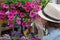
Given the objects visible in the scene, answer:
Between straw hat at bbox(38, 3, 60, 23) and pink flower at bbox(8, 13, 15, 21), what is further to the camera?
pink flower at bbox(8, 13, 15, 21)

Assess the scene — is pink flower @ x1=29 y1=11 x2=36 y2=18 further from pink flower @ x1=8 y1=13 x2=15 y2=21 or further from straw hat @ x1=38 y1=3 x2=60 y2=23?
straw hat @ x1=38 y1=3 x2=60 y2=23

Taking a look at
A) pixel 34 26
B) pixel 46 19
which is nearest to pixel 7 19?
pixel 34 26

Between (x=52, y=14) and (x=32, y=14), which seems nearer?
(x=52, y=14)

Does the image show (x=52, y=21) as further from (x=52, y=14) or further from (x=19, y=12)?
(x=19, y=12)

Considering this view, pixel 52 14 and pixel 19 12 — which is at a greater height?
pixel 52 14

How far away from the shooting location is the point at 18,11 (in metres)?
2.40

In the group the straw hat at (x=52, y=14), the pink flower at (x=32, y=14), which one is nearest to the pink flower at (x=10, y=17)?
the pink flower at (x=32, y=14)

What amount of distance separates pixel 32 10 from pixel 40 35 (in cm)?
30

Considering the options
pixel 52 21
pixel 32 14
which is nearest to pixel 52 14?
pixel 52 21

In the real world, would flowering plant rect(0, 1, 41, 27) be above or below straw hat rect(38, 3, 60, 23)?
below

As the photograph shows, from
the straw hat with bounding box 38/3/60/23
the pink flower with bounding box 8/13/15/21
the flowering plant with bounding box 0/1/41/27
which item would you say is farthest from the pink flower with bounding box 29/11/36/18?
the straw hat with bounding box 38/3/60/23

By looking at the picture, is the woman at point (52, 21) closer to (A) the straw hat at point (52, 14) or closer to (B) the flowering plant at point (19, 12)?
(A) the straw hat at point (52, 14)

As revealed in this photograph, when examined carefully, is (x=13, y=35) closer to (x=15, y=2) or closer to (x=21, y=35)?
(x=21, y=35)

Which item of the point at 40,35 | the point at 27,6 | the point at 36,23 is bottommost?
the point at 40,35
